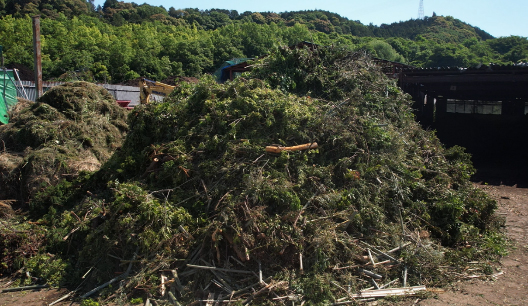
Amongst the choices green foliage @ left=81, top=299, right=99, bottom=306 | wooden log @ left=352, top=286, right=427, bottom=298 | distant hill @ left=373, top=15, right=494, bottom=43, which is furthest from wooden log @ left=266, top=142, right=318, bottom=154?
distant hill @ left=373, top=15, right=494, bottom=43

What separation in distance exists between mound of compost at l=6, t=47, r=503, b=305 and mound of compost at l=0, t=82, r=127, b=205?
3.35 ft

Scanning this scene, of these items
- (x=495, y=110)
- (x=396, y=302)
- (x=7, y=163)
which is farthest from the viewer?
(x=495, y=110)

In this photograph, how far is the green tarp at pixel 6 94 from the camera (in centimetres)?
1289

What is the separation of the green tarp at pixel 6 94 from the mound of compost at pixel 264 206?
291 inches

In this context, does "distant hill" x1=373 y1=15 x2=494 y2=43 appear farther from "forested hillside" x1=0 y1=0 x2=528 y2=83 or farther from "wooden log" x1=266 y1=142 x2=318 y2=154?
"wooden log" x1=266 y1=142 x2=318 y2=154

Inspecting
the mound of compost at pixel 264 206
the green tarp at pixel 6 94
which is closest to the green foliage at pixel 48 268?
the mound of compost at pixel 264 206

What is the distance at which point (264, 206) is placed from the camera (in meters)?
5.51

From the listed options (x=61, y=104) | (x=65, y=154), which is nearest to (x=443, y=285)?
(x=65, y=154)

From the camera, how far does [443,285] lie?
537 centimetres

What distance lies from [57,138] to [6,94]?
6.39 m

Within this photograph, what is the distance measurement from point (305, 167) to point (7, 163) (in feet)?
22.3

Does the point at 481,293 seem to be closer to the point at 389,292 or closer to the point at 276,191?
the point at 389,292

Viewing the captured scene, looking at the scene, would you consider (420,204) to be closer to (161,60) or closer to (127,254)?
(127,254)

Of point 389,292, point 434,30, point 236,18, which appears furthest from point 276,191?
point 434,30
